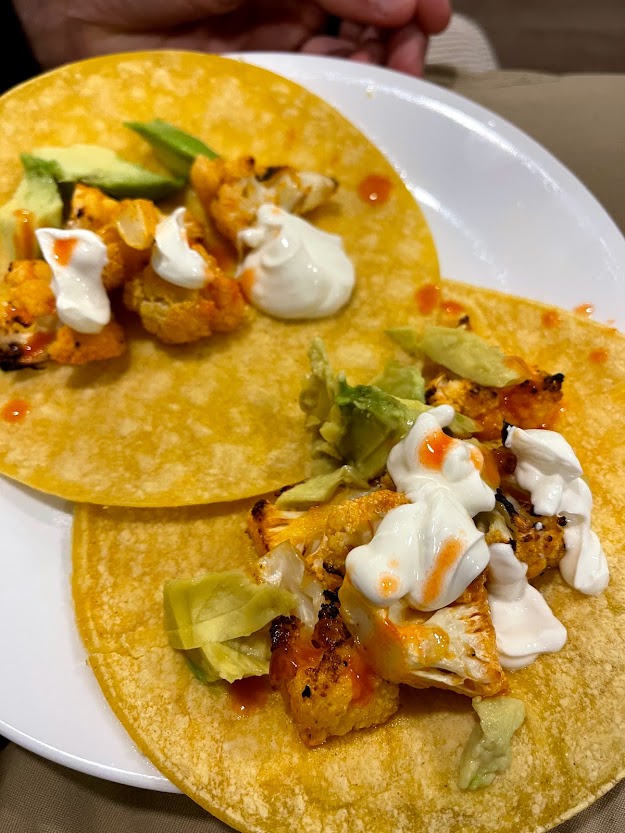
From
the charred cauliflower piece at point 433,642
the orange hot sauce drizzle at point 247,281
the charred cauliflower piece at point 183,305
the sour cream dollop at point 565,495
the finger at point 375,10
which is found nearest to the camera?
the charred cauliflower piece at point 433,642

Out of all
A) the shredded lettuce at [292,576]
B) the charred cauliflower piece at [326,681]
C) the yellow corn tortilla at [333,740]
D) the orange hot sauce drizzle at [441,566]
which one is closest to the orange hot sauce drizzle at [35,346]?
the yellow corn tortilla at [333,740]

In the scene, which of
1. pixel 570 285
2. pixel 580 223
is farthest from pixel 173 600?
pixel 580 223

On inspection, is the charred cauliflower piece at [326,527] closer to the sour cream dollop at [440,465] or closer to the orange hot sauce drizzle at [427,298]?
the sour cream dollop at [440,465]

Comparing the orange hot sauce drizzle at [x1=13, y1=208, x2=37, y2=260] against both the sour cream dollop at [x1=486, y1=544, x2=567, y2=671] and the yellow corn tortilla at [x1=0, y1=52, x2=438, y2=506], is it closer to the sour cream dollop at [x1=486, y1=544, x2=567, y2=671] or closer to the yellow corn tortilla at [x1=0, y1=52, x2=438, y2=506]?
the yellow corn tortilla at [x1=0, y1=52, x2=438, y2=506]

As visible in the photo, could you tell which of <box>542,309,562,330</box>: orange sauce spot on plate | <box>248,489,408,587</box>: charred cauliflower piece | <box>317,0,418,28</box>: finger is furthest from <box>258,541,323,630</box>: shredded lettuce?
<box>317,0,418,28</box>: finger

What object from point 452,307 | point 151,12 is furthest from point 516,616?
point 151,12
